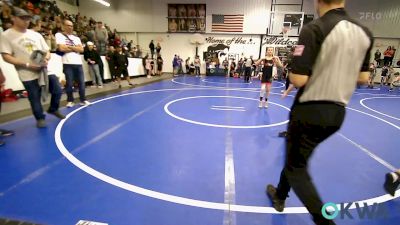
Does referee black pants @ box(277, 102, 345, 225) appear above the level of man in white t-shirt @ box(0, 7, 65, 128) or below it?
below

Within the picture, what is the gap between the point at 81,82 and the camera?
269 inches

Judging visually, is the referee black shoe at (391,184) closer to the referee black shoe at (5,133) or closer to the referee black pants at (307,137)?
the referee black pants at (307,137)

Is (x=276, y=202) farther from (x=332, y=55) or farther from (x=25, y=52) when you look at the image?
(x=25, y=52)

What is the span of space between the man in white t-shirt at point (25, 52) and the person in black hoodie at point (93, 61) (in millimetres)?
5890

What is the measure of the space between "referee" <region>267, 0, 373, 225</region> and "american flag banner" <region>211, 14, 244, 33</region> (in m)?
21.2

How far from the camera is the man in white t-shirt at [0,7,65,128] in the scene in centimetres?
414

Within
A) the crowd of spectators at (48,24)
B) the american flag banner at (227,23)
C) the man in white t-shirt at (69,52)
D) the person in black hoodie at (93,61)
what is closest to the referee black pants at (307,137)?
the man in white t-shirt at (69,52)

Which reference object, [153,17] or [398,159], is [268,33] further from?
[398,159]

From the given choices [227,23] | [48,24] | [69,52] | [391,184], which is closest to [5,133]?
[69,52]

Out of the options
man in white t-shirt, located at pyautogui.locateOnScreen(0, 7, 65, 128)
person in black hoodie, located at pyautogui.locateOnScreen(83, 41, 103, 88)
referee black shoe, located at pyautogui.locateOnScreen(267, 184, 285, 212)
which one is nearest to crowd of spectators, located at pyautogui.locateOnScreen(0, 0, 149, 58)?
person in black hoodie, located at pyautogui.locateOnScreen(83, 41, 103, 88)

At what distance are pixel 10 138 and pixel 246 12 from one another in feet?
68.4

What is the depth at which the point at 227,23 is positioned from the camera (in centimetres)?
2172

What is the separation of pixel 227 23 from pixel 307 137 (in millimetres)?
21775

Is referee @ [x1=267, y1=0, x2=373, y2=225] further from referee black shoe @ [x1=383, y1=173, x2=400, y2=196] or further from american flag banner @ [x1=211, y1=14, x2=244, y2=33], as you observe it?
american flag banner @ [x1=211, y1=14, x2=244, y2=33]
